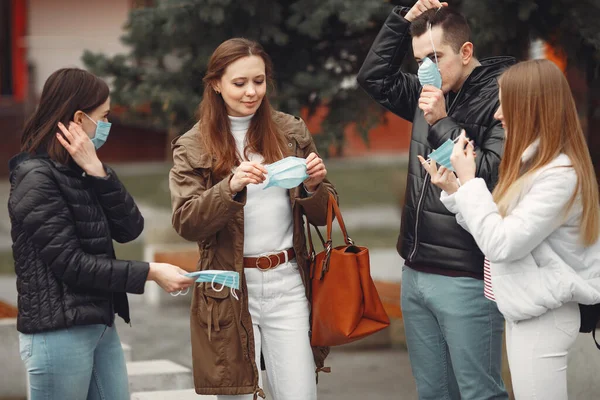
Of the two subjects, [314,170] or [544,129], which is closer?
[544,129]

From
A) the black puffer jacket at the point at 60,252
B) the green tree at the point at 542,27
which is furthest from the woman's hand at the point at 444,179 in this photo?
the green tree at the point at 542,27

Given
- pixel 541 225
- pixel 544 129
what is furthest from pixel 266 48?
pixel 541 225

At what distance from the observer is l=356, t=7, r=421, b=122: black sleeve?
4.41 m

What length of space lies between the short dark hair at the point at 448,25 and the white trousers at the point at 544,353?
1.20 m

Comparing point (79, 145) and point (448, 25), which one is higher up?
point (448, 25)

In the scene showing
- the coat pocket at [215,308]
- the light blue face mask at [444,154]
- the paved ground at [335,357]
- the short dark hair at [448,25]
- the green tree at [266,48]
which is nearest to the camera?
the light blue face mask at [444,154]

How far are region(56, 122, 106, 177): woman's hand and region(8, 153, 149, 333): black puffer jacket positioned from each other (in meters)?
0.05

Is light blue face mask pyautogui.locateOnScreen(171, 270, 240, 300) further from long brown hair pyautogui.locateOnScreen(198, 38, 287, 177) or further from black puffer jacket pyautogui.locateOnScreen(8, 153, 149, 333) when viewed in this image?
long brown hair pyautogui.locateOnScreen(198, 38, 287, 177)

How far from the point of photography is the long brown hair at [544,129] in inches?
134

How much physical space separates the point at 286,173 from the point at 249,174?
0.17 metres

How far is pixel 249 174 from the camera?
3.68m

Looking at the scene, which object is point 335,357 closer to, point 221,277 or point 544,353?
point 221,277

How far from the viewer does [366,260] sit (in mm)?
3977

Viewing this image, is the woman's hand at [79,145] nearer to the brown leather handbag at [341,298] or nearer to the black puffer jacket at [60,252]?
the black puffer jacket at [60,252]
